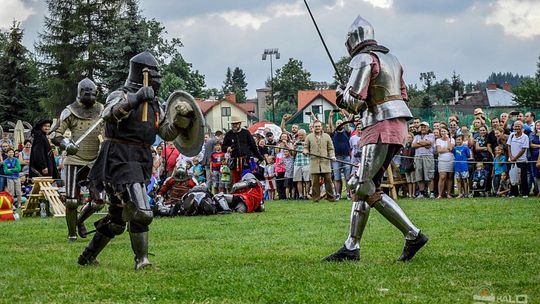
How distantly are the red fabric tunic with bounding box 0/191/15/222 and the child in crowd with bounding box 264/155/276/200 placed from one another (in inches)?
295

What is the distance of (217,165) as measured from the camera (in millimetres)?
21141

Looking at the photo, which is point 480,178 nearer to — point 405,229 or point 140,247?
point 405,229

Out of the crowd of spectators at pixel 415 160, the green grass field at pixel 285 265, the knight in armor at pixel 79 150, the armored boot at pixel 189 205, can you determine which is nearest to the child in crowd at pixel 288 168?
the crowd of spectators at pixel 415 160

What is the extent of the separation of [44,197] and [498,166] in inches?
382

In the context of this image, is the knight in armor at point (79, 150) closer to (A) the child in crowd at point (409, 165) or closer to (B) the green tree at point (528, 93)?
(A) the child in crowd at point (409, 165)

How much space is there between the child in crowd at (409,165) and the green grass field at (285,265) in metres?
5.99

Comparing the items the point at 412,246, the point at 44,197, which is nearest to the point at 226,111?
the point at 44,197

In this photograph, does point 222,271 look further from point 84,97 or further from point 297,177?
point 297,177

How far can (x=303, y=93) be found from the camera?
95.1 meters

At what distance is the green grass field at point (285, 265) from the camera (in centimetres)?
625

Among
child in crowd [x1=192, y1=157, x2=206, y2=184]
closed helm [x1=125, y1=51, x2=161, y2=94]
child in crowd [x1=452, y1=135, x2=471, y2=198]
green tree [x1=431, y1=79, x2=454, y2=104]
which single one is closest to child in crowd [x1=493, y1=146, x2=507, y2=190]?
child in crowd [x1=452, y1=135, x2=471, y2=198]

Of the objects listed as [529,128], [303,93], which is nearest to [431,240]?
[529,128]

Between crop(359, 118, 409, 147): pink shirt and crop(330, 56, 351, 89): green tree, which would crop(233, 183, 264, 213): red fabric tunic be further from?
crop(359, 118, 409, 147): pink shirt

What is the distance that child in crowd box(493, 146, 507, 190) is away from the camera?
60.2 ft
